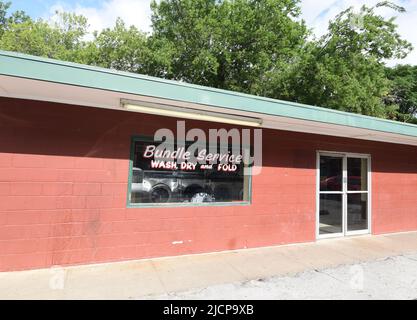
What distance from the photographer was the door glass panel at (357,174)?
7.64m

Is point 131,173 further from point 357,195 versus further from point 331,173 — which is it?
point 357,195

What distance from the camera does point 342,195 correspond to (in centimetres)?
752

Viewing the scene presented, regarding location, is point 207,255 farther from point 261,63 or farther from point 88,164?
point 261,63

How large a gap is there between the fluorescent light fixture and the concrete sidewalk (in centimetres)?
239

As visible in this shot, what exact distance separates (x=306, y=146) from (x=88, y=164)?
4.51 metres

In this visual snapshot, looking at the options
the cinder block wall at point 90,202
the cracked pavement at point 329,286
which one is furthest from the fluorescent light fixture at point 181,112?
the cracked pavement at point 329,286

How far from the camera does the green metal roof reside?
3.57 meters

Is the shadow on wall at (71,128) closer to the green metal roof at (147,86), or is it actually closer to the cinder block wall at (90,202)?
the cinder block wall at (90,202)

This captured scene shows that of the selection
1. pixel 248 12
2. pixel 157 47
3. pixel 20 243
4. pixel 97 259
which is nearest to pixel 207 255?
pixel 97 259

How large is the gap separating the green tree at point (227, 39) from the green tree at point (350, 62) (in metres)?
1.52

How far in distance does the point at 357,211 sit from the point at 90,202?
6318mm

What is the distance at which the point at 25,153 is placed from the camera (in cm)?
452

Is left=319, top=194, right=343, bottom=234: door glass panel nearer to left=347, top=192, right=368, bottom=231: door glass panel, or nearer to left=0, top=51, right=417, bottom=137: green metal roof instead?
left=347, top=192, right=368, bottom=231: door glass panel

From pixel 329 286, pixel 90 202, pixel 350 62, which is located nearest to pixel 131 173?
pixel 90 202
